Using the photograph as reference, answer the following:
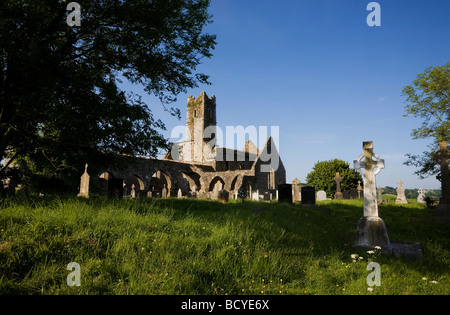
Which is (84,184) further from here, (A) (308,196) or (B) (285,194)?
(A) (308,196)

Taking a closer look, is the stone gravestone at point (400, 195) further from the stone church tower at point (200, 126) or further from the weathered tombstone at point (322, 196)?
the stone church tower at point (200, 126)

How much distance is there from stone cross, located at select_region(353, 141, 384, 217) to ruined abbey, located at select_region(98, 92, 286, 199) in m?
15.9

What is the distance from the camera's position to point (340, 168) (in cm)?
3553

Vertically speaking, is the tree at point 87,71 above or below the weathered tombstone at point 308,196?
above

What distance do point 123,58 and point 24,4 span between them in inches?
115

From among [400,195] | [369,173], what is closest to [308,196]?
[369,173]

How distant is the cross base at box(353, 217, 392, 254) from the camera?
6324 mm

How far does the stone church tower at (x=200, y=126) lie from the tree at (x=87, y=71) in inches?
1068

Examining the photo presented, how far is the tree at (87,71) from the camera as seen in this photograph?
7395 millimetres

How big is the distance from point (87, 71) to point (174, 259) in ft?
22.1

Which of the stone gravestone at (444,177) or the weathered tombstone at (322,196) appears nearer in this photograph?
the stone gravestone at (444,177)

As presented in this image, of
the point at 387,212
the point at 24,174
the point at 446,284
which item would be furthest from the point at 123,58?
the point at 387,212

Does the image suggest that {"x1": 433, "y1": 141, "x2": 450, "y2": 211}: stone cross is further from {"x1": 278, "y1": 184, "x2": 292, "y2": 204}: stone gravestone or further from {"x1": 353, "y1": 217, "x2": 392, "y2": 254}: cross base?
{"x1": 353, "y1": 217, "x2": 392, "y2": 254}: cross base

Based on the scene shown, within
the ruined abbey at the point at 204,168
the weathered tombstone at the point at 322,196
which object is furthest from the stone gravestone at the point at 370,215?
the weathered tombstone at the point at 322,196
